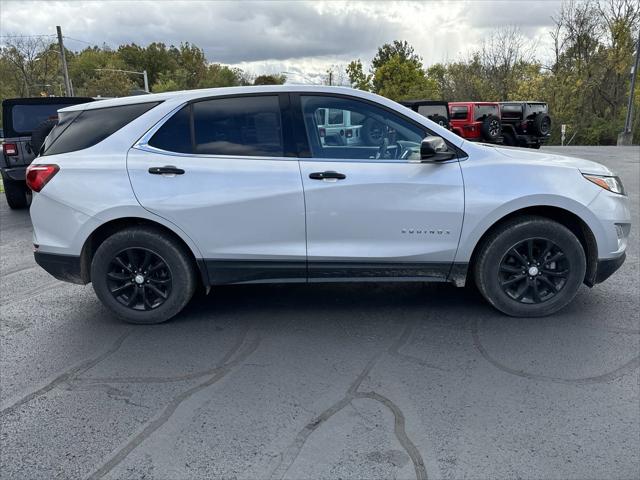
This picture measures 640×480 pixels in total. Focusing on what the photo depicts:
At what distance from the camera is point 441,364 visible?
11.0 feet

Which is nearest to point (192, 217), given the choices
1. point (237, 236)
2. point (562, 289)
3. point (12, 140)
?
point (237, 236)

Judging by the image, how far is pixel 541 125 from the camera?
810 inches

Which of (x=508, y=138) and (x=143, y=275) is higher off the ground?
(x=508, y=138)

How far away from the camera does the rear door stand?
374cm

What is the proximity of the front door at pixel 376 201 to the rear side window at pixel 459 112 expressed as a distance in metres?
16.9

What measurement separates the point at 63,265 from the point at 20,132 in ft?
21.0

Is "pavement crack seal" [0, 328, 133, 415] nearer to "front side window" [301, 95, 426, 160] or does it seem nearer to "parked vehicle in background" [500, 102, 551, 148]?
"front side window" [301, 95, 426, 160]

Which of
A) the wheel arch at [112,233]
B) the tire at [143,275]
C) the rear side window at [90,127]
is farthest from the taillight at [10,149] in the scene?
the tire at [143,275]

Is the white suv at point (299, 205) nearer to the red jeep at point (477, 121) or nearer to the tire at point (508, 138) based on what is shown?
the red jeep at point (477, 121)

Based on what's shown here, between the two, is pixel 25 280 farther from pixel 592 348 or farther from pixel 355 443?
pixel 592 348

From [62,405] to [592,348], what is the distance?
3489mm

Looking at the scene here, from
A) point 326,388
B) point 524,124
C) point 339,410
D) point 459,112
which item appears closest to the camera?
point 339,410

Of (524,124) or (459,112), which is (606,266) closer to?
(459,112)

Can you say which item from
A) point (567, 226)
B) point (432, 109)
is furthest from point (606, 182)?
point (432, 109)
